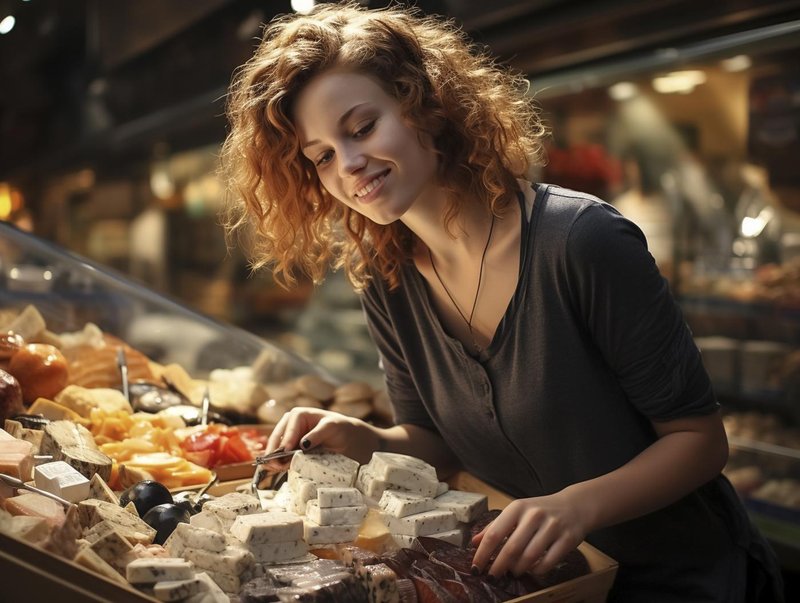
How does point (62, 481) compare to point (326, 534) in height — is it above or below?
above

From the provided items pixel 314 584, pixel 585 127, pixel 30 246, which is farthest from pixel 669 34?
pixel 314 584

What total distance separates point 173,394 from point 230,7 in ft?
6.59

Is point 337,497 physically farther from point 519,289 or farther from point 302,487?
point 519,289

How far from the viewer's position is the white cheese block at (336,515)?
1292 millimetres

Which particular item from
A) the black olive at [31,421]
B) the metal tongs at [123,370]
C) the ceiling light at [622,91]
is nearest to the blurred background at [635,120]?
the ceiling light at [622,91]

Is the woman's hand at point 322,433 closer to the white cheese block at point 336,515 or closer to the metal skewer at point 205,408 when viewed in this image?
the white cheese block at point 336,515

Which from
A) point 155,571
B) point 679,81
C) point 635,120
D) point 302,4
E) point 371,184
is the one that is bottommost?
point 155,571

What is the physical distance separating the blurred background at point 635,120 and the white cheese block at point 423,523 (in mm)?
1277

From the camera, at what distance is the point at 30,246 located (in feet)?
8.05

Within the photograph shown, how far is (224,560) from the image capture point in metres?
1.13

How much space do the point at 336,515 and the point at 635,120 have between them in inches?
118

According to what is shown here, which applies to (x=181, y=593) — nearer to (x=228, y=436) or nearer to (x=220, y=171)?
(x=228, y=436)

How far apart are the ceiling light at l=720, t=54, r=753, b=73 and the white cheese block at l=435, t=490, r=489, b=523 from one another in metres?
2.14

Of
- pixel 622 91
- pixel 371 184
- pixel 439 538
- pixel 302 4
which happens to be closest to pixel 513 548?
pixel 439 538
